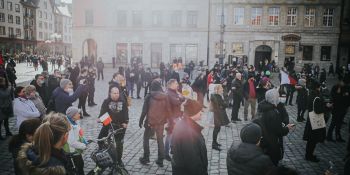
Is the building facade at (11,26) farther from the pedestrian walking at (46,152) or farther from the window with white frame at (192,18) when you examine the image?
the pedestrian walking at (46,152)

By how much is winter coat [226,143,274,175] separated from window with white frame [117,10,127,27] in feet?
125

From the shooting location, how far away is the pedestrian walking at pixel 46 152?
2.99 meters

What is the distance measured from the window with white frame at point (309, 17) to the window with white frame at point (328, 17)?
1.29 metres

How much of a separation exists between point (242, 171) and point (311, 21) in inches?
1486

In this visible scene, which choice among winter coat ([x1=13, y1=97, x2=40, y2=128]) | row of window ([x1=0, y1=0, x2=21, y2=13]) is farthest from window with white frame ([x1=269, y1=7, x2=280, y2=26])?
row of window ([x1=0, y1=0, x2=21, y2=13])

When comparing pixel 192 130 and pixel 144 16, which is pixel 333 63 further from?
pixel 192 130

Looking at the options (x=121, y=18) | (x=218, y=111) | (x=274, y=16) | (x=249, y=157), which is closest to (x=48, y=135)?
(x=249, y=157)

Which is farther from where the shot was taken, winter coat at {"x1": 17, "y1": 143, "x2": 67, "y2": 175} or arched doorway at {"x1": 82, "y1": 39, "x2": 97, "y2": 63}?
arched doorway at {"x1": 82, "y1": 39, "x2": 97, "y2": 63}

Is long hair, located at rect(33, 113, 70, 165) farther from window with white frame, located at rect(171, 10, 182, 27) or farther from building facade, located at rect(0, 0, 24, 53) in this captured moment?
building facade, located at rect(0, 0, 24, 53)

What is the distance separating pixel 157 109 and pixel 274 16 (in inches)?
1336

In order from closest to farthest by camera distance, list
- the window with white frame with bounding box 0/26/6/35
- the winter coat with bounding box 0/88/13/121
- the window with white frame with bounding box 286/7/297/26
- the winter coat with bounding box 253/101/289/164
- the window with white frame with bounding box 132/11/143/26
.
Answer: the winter coat with bounding box 253/101/289/164
the winter coat with bounding box 0/88/13/121
the window with white frame with bounding box 286/7/297/26
the window with white frame with bounding box 132/11/143/26
the window with white frame with bounding box 0/26/6/35

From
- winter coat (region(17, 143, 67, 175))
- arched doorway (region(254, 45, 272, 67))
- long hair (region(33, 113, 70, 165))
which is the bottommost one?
winter coat (region(17, 143, 67, 175))

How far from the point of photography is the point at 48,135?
121 inches

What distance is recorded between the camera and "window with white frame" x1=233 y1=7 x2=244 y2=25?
3747cm
